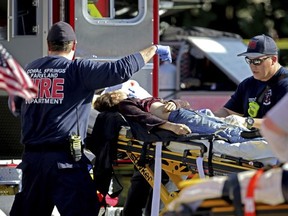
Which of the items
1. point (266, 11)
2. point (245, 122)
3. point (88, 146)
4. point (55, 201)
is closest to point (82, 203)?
point (55, 201)

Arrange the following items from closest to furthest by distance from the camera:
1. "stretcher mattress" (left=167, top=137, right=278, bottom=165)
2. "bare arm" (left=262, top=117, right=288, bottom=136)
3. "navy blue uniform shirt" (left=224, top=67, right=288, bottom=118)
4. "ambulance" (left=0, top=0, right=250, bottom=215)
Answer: "bare arm" (left=262, top=117, right=288, bottom=136) → "stretcher mattress" (left=167, top=137, right=278, bottom=165) → "navy blue uniform shirt" (left=224, top=67, right=288, bottom=118) → "ambulance" (left=0, top=0, right=250, bottom=215)


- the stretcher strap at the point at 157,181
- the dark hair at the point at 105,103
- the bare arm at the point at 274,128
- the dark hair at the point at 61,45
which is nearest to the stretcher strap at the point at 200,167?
the stretcher strap at the point at 157,181

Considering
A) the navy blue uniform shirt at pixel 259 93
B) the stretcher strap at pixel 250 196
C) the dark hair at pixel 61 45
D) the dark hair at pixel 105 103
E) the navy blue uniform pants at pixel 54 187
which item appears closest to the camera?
the stretcher strap at pixel 250 196

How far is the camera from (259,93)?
7094 mm

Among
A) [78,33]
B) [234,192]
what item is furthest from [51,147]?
[234,192]

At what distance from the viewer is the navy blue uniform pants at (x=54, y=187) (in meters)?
6.45

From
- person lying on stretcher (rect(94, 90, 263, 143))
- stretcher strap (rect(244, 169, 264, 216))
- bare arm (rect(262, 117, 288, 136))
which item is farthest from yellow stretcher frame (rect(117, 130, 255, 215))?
bare arm (rect(262, 117, 288, 136))

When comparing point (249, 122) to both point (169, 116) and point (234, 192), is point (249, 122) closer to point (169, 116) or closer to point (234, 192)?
point (169, 116)

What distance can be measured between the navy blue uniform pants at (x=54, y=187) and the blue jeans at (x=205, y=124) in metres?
0.77

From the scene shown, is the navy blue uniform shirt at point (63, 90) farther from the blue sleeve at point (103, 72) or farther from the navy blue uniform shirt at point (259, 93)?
the navy blue uniform shirt at point (259, 93)

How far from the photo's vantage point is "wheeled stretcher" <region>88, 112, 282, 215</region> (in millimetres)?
6359

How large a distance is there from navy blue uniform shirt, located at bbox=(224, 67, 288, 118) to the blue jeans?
1.34 ft

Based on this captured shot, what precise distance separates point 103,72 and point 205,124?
0.87 m

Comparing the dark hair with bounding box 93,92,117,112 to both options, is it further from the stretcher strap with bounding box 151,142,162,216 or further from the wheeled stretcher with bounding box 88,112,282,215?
the stretcher strap with bounding box 151,142,162,216
